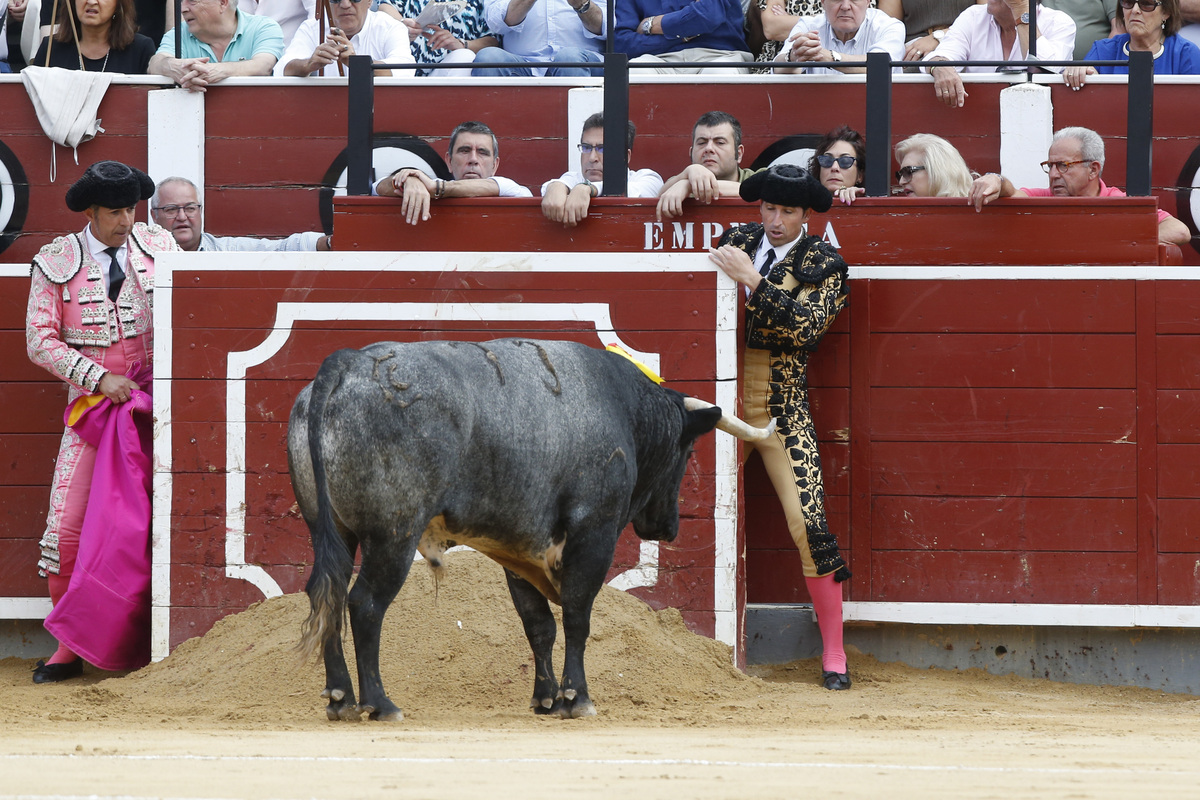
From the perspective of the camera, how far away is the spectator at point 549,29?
Answer: 8.05 m

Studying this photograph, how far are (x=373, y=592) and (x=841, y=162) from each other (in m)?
3.18

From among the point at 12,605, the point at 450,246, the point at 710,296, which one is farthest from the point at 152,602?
the point at 710,296

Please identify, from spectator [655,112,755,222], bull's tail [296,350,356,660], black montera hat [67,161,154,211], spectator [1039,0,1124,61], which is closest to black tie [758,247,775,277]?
spectator [655,112,755,222]

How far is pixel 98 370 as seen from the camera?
19.9 feet

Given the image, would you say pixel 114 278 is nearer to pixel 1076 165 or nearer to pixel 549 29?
pixel 549 29

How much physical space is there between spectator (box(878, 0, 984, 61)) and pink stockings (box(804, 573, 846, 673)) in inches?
129

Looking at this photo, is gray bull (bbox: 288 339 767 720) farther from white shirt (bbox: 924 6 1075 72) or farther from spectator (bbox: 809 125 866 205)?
white shirt (bbox: 924 6 1075 72)

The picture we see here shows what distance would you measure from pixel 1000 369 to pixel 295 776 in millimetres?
3857

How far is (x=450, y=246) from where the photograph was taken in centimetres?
645

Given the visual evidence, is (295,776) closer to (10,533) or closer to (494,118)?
(10,533)

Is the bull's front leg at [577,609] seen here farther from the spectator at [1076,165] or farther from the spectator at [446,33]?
the spectator at [446,33]

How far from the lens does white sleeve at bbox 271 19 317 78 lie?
7.92m

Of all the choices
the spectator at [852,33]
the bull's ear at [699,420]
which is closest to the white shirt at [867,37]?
the spectator at [852,33]

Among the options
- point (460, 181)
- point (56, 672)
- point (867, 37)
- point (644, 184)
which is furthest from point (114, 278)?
point (867, 37)
